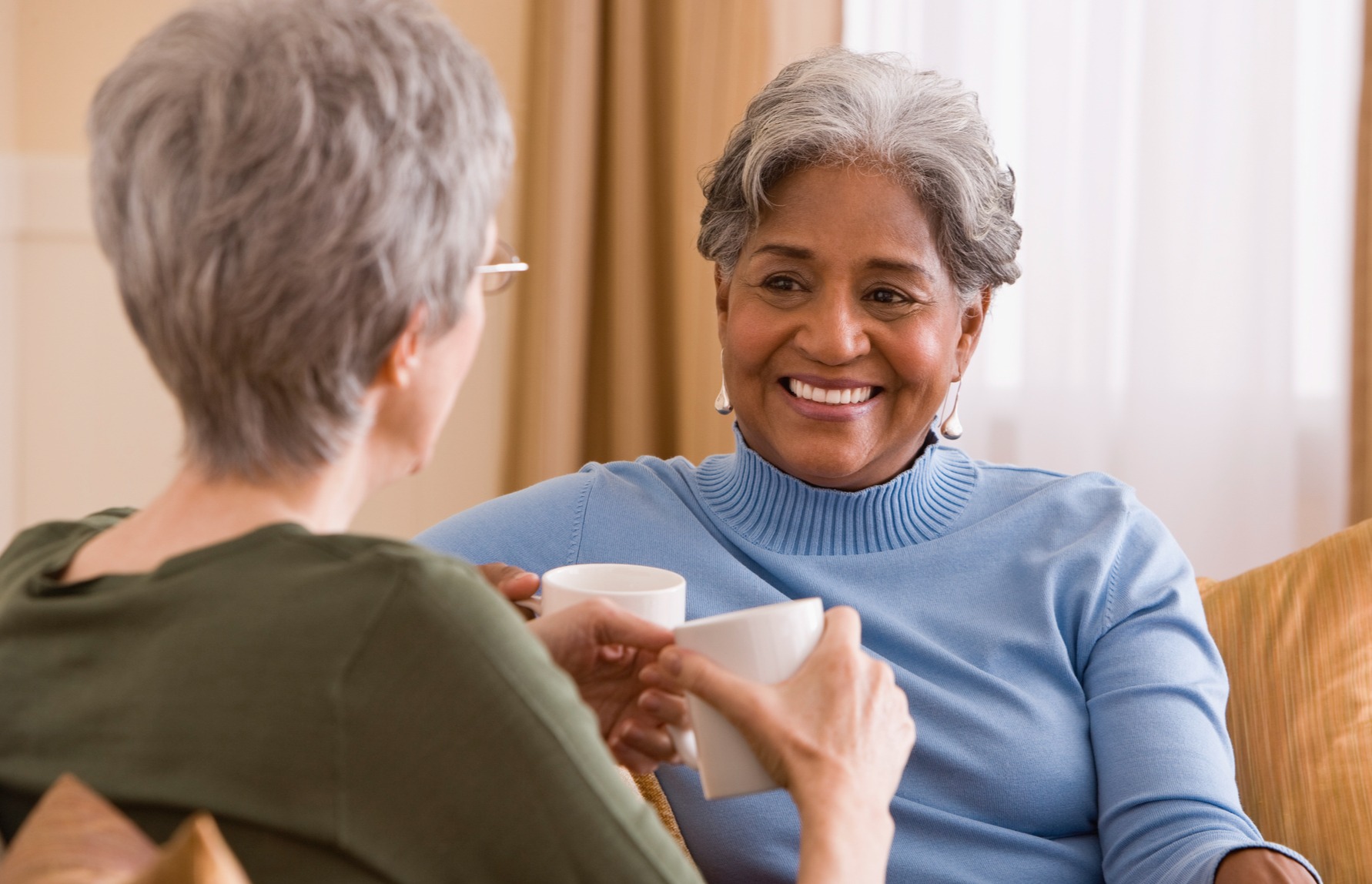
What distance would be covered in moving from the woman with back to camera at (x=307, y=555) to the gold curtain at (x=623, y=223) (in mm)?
2011

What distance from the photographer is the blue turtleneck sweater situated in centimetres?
140

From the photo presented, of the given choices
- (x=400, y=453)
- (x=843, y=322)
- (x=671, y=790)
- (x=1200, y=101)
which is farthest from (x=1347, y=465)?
(x=400, y=453)

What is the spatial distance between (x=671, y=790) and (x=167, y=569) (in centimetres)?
79

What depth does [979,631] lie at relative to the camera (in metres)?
1.52

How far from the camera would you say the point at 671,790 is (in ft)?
4.82

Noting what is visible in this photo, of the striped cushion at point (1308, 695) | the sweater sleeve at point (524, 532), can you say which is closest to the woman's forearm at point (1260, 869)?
the striped cushion at point (1308, 695)

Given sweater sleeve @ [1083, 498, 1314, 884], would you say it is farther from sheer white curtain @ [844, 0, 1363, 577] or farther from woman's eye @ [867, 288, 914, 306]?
sheer white curtain @ [844, 0, 1363, 577]

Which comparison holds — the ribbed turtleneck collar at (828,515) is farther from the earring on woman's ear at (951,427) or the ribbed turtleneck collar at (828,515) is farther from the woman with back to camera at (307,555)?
the woman with back to camera at (307,555)

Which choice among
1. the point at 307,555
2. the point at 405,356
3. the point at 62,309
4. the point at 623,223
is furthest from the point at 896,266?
the point at 62,309

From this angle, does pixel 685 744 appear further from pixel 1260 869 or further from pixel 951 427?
pixel 951 427

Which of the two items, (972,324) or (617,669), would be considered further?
(972,324)

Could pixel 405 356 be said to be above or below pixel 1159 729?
above

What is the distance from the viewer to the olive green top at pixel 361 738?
2.49 feet

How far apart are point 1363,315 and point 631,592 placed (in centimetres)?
192
